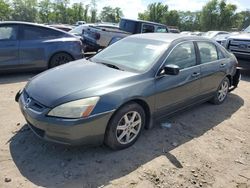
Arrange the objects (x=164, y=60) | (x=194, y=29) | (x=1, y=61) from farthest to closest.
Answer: (x=194, y=29) → (x=1, y=61) → (x=164, y=60)

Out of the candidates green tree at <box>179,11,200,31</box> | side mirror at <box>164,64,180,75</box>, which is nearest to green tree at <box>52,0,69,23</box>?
green tree at <box>179,11,200,31</box>

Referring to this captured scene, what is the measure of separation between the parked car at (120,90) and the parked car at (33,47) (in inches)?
132

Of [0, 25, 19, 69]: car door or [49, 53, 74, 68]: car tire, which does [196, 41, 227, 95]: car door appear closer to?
[49, 53, 74, 68]: car tire

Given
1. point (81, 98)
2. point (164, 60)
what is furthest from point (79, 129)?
point (164, 60)

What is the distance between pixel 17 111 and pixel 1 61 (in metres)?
2.75

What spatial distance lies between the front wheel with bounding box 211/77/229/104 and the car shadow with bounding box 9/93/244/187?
1.33 metres

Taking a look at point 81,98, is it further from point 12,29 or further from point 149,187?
point 12,29

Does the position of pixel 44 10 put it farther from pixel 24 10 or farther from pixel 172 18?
pixel 172 18

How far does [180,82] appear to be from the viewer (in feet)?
15.3

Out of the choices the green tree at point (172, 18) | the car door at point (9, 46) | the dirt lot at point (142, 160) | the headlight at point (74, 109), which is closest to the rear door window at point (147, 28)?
the car door at point (9, 46)

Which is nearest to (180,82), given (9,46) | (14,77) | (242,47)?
(9,46)

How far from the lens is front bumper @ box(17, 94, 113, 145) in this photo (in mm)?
3393

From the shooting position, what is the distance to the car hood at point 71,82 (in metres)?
3.57

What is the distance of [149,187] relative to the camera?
10.8ft
